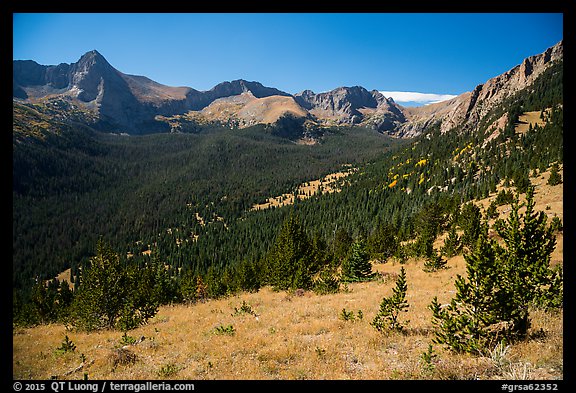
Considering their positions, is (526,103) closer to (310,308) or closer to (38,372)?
(310,308)

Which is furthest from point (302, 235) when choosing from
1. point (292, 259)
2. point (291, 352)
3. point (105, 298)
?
point (291, 352)

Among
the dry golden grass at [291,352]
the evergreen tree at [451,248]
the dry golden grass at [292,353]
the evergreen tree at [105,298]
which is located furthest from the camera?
the evergreen tree at [451,248]

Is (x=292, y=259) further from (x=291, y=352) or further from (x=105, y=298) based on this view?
(x=291, y=352)

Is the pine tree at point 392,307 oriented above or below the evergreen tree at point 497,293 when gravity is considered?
below

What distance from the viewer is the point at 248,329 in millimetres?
15445

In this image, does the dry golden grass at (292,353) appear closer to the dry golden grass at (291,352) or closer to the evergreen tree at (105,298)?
the dry golden grass at (291,352)

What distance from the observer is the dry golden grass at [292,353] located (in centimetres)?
845

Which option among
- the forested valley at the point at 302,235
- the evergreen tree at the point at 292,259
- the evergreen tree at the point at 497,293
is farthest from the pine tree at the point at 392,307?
the evergreen tree at the point at 292,259

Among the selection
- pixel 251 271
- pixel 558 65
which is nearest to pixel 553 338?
pixel 251 271

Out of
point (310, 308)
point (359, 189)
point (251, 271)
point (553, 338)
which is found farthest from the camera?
point (359, 189)

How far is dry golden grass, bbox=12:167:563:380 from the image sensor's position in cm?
845

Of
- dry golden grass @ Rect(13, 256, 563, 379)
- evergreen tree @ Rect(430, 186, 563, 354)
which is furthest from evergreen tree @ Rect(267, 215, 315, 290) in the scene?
evergreen tree @ Rect(430, 186, 563, 354)

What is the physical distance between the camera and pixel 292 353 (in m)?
11.2
